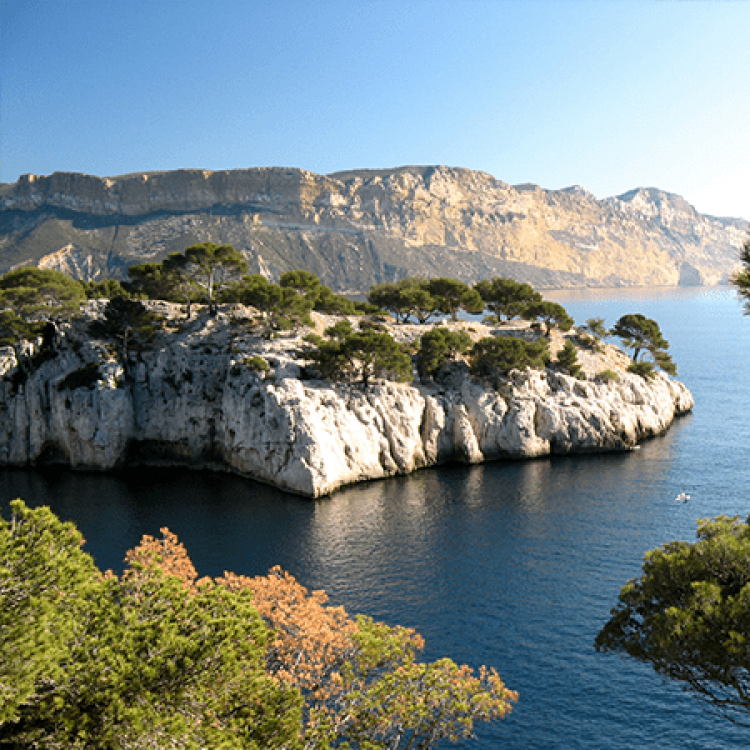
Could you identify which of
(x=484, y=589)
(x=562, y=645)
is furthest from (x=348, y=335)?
(x=562, y=645)

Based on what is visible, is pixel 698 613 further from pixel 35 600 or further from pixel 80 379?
pixel 80 379

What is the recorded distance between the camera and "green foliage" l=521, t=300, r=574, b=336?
90875 millimetres

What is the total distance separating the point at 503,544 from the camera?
4719 cm

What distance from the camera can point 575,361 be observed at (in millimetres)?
83000

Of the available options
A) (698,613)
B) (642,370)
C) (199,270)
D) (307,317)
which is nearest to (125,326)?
(199,270)

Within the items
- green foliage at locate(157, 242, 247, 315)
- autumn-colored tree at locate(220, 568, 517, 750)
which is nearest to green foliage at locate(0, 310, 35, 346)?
green foliage at locate(157, 242, 247, 315)

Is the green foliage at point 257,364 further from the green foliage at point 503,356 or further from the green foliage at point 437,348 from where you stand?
the green foliage at point 503,356

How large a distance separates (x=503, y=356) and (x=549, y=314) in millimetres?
18549

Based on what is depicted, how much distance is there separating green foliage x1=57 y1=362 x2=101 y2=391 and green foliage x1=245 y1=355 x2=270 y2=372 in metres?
20.0

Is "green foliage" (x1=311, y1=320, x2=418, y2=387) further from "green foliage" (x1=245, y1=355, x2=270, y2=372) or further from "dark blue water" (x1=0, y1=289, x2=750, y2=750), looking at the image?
"dark blue water" (x1=0, y1=289, x2=750, y2=750)

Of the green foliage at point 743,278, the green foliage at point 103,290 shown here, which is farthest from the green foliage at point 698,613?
the green foliage at point 103,290

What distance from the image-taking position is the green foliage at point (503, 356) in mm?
76812

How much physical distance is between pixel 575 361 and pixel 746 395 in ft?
143

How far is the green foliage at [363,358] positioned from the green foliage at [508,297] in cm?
3009
